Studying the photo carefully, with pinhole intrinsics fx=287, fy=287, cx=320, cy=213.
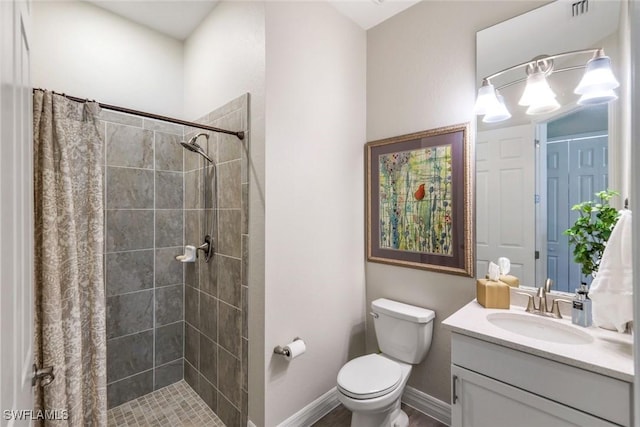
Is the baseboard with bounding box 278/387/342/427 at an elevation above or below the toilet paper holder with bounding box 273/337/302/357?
below

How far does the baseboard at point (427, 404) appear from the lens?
1.83 metres

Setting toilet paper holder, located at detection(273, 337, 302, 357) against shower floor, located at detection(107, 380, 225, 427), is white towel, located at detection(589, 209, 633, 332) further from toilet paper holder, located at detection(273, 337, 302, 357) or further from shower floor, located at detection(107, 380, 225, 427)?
shower floor, located at detection(107, 380, 225, 427)

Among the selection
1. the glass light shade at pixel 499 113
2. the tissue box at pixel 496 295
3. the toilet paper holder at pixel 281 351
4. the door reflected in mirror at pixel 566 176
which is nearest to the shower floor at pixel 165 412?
the toilet paper holder at pixel 281 351

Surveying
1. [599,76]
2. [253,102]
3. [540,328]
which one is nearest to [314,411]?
[540,328]

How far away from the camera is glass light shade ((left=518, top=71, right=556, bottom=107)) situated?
1490 mm

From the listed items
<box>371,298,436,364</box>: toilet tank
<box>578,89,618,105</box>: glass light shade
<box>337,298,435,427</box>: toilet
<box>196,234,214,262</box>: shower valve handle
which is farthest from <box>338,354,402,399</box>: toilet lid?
<box>578,89,618,105</box>: glass light shade

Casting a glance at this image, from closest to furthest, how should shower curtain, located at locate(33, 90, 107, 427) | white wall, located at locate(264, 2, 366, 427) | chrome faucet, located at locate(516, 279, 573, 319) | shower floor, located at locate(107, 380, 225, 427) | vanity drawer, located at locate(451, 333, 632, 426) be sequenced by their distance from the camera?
vanity drawer, located at locate(451, 333, 632, 426) < shower curtain, located at locate(33, 90, 107, 427) < chrome faucet, located at locate(516, 279, 573, 319) < white wall, located at locate(264, 2, 366, 427) < shower floor, located at locate(107, 380, 225, 427)

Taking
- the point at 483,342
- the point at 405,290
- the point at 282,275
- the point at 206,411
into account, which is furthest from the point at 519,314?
the point at 206,411

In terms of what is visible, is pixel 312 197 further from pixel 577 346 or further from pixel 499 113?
pixel 577 346

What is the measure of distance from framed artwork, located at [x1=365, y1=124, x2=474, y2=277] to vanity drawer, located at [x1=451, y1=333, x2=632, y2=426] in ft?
1.82

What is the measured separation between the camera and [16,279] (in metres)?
0.69

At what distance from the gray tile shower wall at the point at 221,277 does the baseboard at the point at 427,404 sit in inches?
43.9

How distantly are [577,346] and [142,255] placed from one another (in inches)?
103

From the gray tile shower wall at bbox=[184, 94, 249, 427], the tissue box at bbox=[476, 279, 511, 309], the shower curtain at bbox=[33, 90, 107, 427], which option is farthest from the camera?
the gray tile shower wall at bbox=[184, 94, 249, 427]
